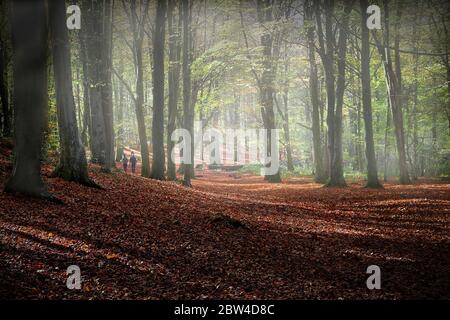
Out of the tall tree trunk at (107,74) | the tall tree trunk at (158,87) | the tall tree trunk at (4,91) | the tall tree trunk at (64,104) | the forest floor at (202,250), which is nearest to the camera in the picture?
the forest floor at (202,250)

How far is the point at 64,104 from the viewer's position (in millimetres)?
9734

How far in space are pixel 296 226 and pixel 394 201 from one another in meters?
5.36

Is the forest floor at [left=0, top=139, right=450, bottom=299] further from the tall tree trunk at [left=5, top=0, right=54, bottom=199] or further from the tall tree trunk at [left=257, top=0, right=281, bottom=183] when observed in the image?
the tall tree trunk at [left=257, top=0, right=281, bottom=183]

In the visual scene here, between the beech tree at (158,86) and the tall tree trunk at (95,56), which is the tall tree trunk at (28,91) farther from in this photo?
the beech tree at (158,86)

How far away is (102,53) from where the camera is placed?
15586 mm

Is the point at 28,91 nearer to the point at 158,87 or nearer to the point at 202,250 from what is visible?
the point at 202,250

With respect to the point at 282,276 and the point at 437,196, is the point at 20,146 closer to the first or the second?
the point at 282,276

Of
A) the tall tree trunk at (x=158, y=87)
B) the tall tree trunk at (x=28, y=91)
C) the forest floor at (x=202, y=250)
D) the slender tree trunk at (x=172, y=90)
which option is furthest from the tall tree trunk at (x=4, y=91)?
the tall tree trunk at (x=28, y=91)

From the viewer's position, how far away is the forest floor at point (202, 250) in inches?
187

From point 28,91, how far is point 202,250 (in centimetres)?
503

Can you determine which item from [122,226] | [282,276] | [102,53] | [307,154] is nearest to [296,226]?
[282,276]

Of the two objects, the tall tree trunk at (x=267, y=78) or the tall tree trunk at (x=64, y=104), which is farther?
the tall tree trunk at (x=267, y=78)

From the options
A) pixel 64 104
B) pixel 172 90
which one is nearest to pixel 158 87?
pixel 172 90

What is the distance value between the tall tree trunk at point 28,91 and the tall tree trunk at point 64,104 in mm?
1897
